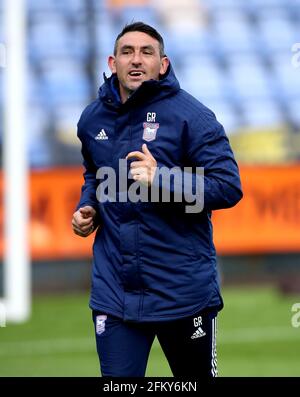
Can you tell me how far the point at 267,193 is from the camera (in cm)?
1380

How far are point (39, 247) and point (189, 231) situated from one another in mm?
8903

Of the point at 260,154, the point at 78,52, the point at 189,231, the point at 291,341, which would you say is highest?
the point at 78,52

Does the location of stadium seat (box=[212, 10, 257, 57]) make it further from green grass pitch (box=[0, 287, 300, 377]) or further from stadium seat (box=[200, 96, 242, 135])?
green grass pitch (box=[0, 287, 300, 377])

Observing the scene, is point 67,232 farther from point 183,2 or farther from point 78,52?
point 183,2

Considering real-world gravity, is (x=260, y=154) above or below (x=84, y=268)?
above

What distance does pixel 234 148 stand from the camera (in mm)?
16031

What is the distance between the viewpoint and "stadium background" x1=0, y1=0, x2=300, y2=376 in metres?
10.4

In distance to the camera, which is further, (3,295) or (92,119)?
(3,295)

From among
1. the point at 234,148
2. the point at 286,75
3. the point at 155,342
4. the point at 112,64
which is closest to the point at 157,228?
the point at 112,64

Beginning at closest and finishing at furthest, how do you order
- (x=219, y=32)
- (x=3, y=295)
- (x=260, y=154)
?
(x=3, y=295), (x=260, y=154), (x=219, y=32)

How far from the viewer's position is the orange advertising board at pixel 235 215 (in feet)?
44.3

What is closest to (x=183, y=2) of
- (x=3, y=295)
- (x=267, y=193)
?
(x=267, y=193)

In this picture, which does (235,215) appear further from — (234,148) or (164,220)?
(164,220)

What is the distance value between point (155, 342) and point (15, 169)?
2.61 m
